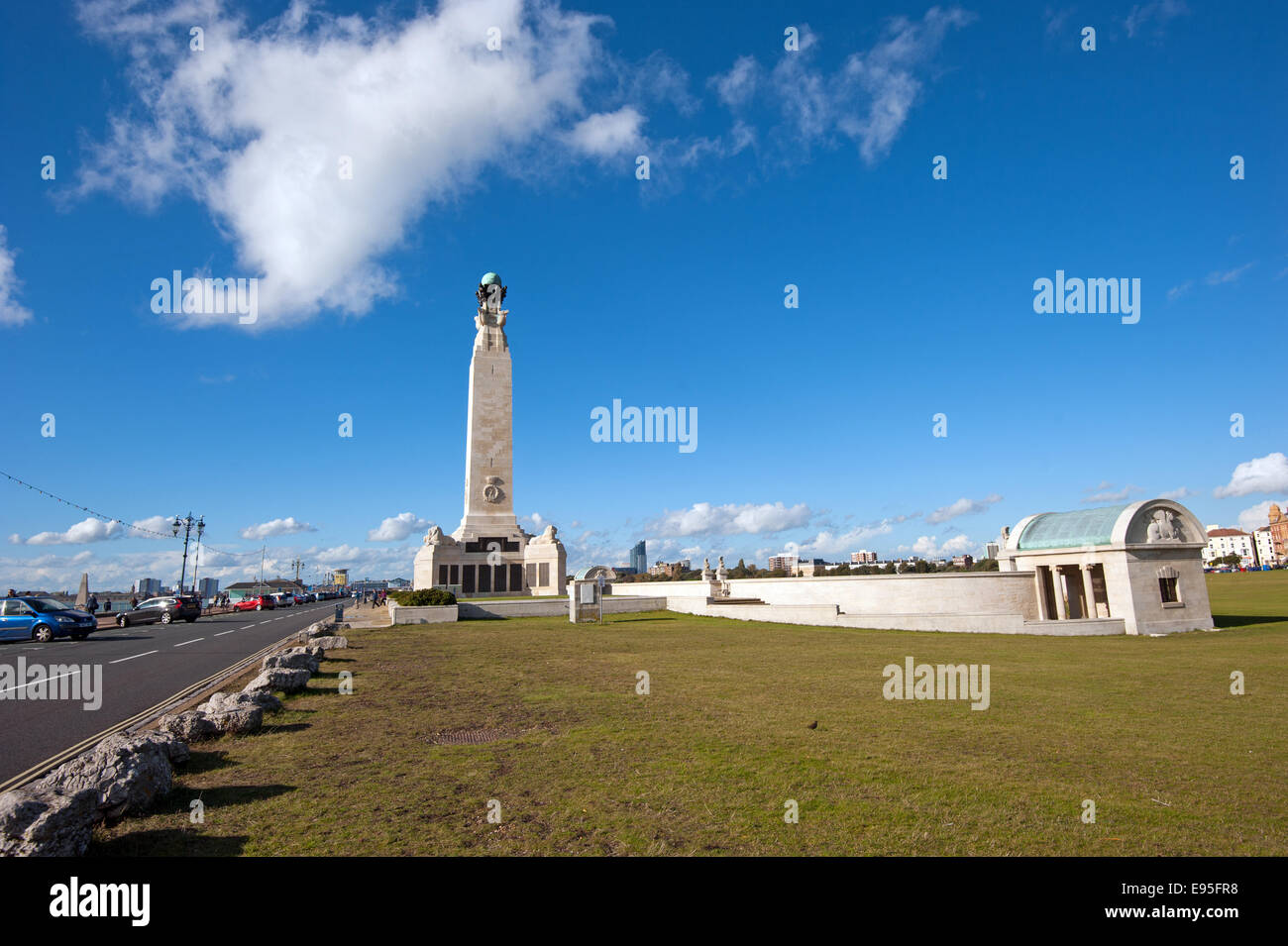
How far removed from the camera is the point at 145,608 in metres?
34.3

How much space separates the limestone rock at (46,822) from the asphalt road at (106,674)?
10.9 feet

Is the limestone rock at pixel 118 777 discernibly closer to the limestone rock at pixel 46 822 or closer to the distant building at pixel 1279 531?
the limestone rock at pixel 46 822

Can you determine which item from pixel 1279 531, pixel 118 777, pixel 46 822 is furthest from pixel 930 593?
pixel 1279 531

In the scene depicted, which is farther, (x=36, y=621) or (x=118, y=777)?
(x=36, y=621)

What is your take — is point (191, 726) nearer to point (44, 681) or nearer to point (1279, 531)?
point (44, 681)

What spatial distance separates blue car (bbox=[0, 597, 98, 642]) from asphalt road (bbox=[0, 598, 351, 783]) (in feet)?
1.40

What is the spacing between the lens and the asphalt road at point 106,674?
8547 mm

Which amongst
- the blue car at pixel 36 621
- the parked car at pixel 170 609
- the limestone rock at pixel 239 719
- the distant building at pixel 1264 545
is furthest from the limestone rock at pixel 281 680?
the distant building at pixel 1264 545

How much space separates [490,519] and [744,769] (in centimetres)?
4596

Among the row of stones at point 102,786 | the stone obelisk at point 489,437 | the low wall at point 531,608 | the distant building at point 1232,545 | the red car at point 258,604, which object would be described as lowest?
the distant building at point 1232,545

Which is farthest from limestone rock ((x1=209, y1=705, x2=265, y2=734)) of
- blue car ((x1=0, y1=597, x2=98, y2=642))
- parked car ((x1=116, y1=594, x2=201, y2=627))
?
parked car ((x1=116, y1=594, x2=201, y2=627))

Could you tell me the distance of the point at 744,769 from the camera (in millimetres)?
6648

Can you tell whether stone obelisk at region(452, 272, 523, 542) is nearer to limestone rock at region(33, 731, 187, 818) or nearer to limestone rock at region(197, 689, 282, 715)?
limestone rock at region(197, 689, 282, 715)
